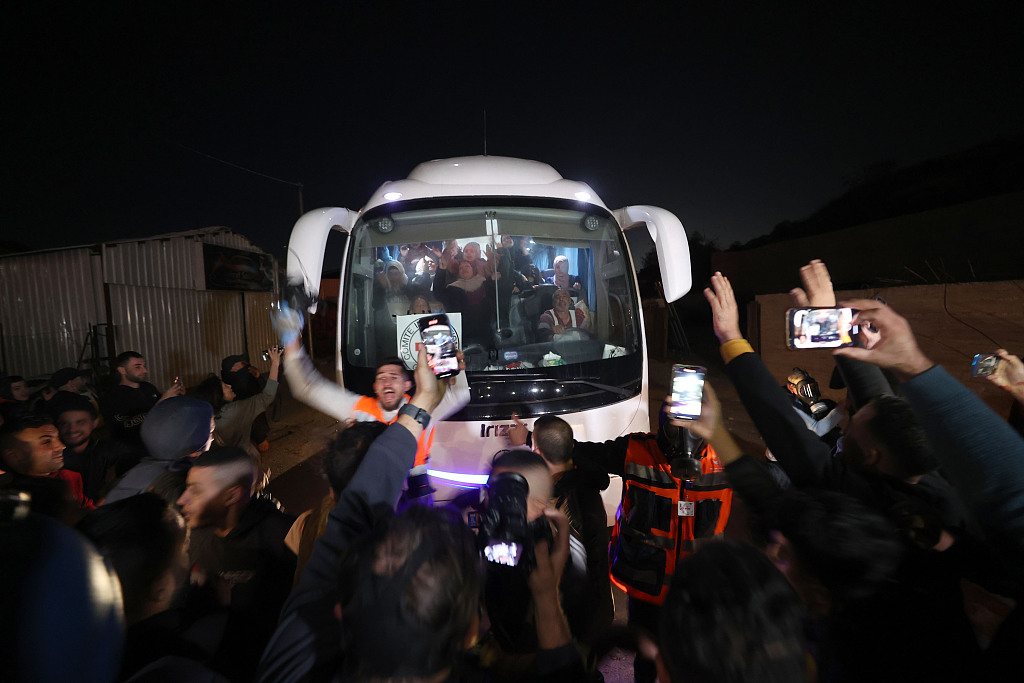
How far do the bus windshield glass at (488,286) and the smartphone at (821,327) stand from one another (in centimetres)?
202

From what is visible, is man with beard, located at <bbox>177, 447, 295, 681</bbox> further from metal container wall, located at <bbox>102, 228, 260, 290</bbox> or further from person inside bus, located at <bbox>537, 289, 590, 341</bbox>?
metal container wall, located at <bbox>102, 228, 260, 290</bbox>

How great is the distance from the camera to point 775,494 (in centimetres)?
132

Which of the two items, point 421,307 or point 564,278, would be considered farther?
point 564,278

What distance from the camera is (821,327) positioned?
139cm

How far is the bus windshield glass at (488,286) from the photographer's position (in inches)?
139

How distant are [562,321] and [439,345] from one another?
193 cm

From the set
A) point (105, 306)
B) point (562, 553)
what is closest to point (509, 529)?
point (562, 553)

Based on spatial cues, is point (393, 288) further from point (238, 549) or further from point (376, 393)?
point (238, 549)

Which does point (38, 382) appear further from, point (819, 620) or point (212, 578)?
point (819, 620)

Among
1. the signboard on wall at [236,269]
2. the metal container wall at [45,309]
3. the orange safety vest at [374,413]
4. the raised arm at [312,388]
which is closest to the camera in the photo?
the orange safety vest at [374,413]

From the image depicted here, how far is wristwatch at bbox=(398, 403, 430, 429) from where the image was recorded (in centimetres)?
144

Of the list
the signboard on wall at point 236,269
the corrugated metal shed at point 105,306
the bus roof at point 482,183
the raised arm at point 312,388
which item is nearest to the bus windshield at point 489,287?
the bus roof at point 482,183

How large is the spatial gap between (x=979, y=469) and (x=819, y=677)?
2.07ft

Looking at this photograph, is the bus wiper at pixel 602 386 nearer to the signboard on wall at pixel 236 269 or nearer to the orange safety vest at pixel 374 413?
the orange safety vest at pixel 374 413
